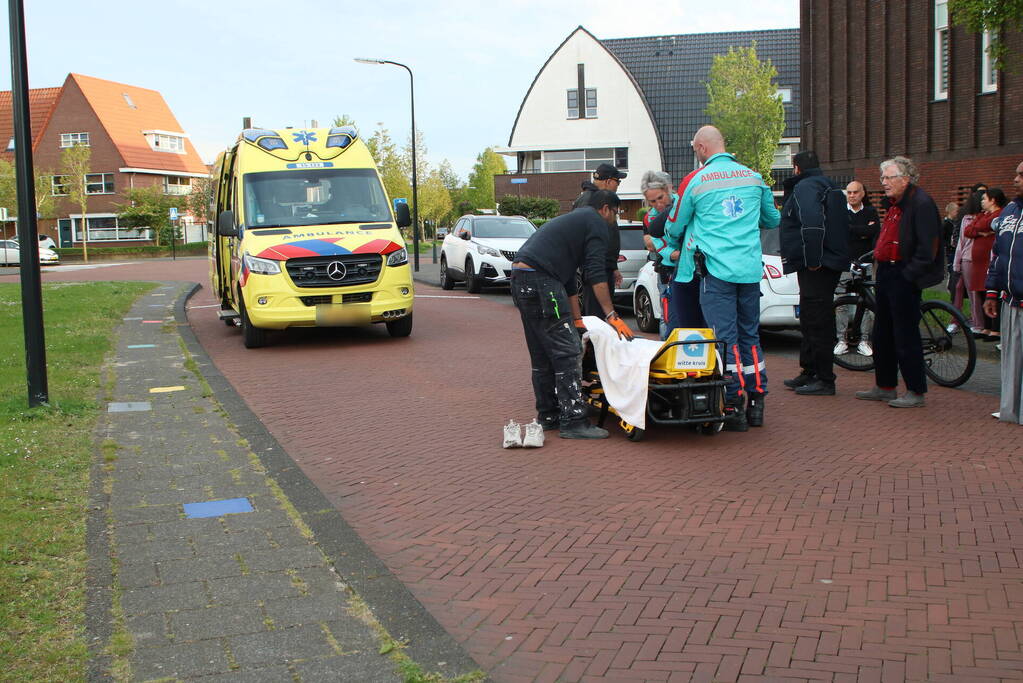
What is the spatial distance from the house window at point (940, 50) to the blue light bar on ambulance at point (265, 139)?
1536 cm

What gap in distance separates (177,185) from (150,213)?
13224 mm

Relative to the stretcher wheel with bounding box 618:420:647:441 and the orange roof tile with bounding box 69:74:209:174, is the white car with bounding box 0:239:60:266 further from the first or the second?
the stretcher wheel with bounding box 618:420:647:441

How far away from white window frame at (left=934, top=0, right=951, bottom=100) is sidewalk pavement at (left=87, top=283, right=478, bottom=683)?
1973 cm

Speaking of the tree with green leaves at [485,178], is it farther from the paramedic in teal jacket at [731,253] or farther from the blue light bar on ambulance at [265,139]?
the paramedic in teal jacket at [731,253]

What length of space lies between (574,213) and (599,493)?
7.39 feet

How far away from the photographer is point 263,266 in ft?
40.9

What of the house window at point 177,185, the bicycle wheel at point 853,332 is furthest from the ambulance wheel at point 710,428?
the house window at point 177,185

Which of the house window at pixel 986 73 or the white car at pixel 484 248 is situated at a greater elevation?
the house window at pixel 986 73

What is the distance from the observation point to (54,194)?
6353cm

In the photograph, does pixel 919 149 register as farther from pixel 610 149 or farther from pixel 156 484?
pixel 610 149

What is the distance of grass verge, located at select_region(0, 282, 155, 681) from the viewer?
Answer: 3.65 m

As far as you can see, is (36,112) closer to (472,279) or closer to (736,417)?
(472,279)

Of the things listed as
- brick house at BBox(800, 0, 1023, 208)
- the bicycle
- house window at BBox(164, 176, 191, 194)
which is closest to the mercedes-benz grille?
the bicycle

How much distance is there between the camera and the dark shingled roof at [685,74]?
66.9m
